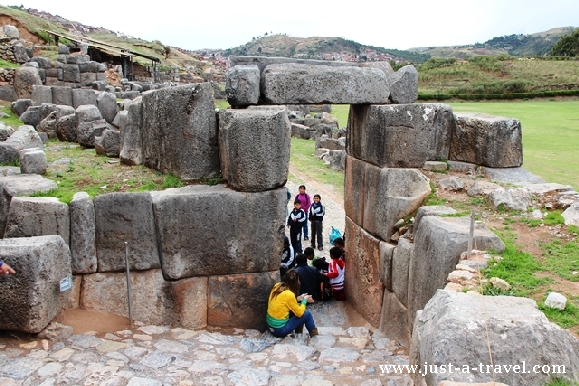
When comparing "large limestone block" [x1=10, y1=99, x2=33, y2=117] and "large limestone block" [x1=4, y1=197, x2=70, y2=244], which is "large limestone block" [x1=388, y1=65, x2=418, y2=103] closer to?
"large limestone block" [x1=4, y1=197, x2=70, y2=244]

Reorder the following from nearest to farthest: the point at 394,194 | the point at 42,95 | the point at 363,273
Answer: the point at 394,194, the point at 363,273, the point at 42,95

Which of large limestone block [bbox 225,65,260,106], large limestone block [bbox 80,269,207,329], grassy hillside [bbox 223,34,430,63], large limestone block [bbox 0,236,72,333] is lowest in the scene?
large limestone block [bbox 80,269,207,329]

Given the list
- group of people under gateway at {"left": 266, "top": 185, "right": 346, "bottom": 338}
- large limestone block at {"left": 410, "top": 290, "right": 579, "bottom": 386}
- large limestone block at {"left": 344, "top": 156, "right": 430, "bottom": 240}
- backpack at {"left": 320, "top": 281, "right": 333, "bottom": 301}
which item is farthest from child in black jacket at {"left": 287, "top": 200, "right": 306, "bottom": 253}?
large limestone block at {"left": 410, "top": 290, "right": 579, "bottom": 386}

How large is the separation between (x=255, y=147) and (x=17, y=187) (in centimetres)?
265

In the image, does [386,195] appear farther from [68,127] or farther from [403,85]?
[68,127]

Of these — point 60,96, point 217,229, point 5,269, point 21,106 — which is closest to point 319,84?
point 217,229

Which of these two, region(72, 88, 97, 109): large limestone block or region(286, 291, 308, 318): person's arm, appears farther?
region(72, 88, 97, 109): large limestone block

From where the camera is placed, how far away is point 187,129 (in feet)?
21.4

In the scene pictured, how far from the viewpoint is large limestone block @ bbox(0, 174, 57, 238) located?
228 inches

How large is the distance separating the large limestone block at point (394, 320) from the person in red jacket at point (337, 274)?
4.83 feet

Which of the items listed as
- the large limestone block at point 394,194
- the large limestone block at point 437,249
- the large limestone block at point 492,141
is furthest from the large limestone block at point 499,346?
the large limestone block at point 492,141

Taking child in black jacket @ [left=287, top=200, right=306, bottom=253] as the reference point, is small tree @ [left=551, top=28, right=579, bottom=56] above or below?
above

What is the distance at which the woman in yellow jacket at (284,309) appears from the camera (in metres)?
6.38

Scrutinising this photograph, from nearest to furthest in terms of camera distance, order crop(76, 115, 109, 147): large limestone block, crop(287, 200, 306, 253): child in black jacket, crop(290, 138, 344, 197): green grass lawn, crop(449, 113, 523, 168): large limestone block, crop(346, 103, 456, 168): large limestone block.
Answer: crop(346, 103, 456, 168): large limestone block → crop(449, 113, 523, 168): large limestone block → crop(76, 115, 109, 147): large limestone block → crop(287, 200, 306, 253): child in black jacket → crop(290, 138, 344, 197): green grass lawn
